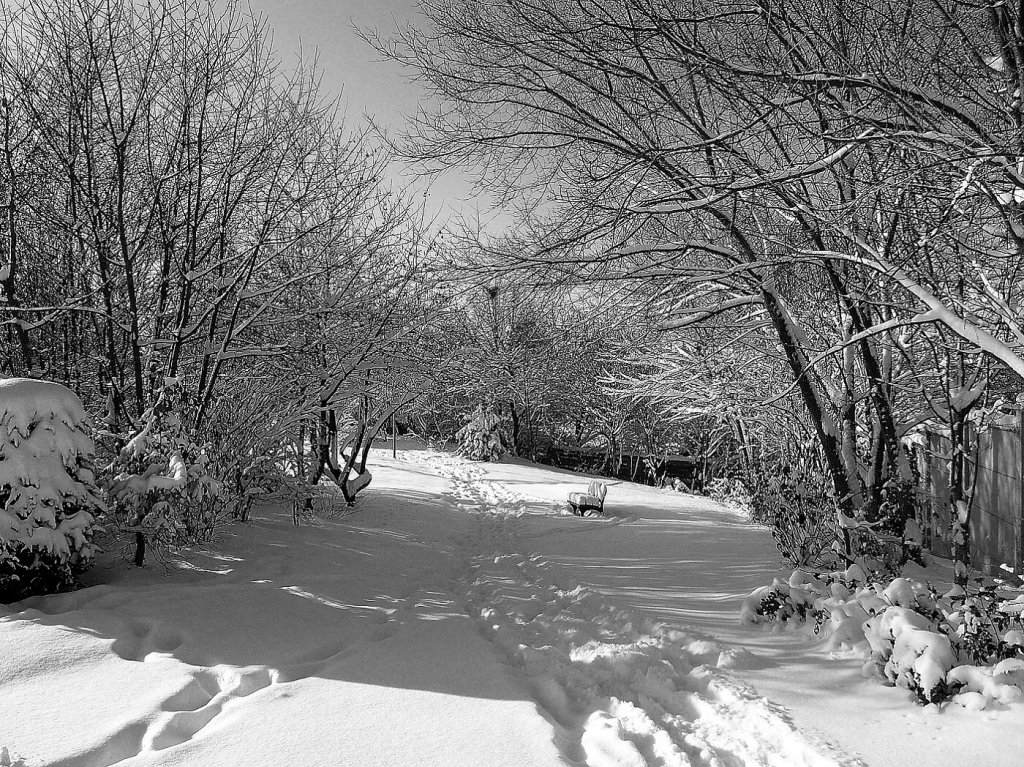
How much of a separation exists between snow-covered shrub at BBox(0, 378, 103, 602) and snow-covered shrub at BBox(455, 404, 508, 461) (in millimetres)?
16054

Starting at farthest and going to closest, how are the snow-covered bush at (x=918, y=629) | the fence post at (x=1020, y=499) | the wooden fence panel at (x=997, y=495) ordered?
the wooden fence panel at (x=997, y=495) → the fence post at (x=1020, y=499) → the snow-covered bush at (x=918, y=629)

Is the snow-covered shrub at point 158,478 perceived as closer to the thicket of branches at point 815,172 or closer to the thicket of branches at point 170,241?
the thicket of branches at point 170,241

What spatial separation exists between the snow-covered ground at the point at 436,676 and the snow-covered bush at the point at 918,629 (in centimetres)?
Answer: 13

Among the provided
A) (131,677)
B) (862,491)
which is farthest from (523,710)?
(862,491)

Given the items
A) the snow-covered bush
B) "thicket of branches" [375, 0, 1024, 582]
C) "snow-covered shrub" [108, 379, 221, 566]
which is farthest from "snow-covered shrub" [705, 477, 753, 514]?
"snow-covered shrub" [108, 379, 221, 566]

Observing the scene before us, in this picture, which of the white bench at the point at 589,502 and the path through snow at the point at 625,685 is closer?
the path through snow at the point at 625,685

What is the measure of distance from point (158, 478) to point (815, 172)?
4.78 m

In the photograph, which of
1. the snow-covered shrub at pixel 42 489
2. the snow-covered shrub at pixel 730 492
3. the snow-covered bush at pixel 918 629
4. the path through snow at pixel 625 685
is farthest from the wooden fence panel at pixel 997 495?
the snow-covered shrub at pixel 42 489

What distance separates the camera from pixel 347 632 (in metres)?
4.15

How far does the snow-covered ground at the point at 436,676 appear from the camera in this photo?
2652 mm

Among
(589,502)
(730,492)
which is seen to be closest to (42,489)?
(589,502)

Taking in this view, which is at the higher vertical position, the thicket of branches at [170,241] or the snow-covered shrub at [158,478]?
→ the thicket of branches at [170,241]

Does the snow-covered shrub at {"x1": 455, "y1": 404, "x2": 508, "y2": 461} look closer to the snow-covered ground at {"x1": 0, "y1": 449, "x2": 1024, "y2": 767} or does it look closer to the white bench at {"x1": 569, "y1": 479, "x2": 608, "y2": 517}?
the white bench at {"x1": 569, "y1": 479, "x2": 608, "y2": 517}

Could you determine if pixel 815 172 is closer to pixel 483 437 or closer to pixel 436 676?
pixel 436 676
